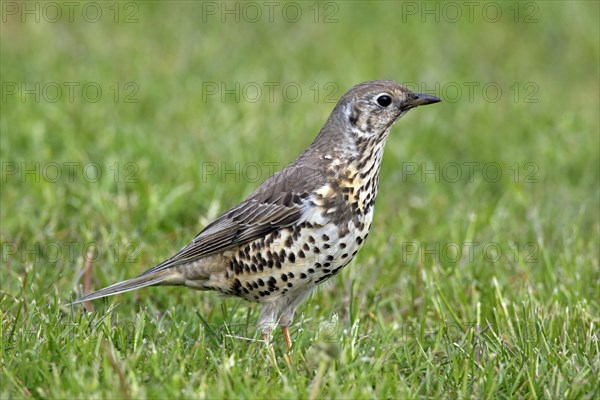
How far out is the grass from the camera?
4.30m

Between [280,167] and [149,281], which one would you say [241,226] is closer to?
[149,281]

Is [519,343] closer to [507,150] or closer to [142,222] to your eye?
[142,222]

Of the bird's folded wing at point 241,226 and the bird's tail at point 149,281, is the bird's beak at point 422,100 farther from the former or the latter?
the bird's tail at point 149,281

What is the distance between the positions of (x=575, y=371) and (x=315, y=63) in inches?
253

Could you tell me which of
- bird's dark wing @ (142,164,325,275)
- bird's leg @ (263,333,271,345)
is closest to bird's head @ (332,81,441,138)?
bird's dark wing @ (142,164,325,275)

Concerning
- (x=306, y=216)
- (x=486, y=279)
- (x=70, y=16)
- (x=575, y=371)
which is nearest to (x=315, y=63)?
(x=70, y=16)

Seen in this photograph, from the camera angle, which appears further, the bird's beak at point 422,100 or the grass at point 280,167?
the bird's beak at point 422,100

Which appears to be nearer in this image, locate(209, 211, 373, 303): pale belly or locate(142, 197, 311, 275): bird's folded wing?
locate(209, 211, 373, 303): pale belly

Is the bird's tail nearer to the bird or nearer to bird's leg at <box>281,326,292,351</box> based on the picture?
the bird

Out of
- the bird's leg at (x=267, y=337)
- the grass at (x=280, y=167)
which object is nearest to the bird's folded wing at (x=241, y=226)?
the grass at (x=280, y=167)

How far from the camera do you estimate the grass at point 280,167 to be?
169 inches

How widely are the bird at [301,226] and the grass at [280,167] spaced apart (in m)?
0.24

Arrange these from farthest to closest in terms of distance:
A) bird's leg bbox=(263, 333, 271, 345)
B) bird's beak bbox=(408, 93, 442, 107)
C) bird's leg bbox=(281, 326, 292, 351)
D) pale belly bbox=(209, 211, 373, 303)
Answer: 1. bird's beak bbox=(408, 93, 442, 107)
2. bird's leg bbox=(281, 326, 292, 351)
3. bird's leg bbox=(263, 333, 271, 345)
4. pale belly bbox=(209, 211, 373, 303)

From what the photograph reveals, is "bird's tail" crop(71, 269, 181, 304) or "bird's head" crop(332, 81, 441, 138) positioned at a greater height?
"bird's head" crop(332, 81, 441, 138)
